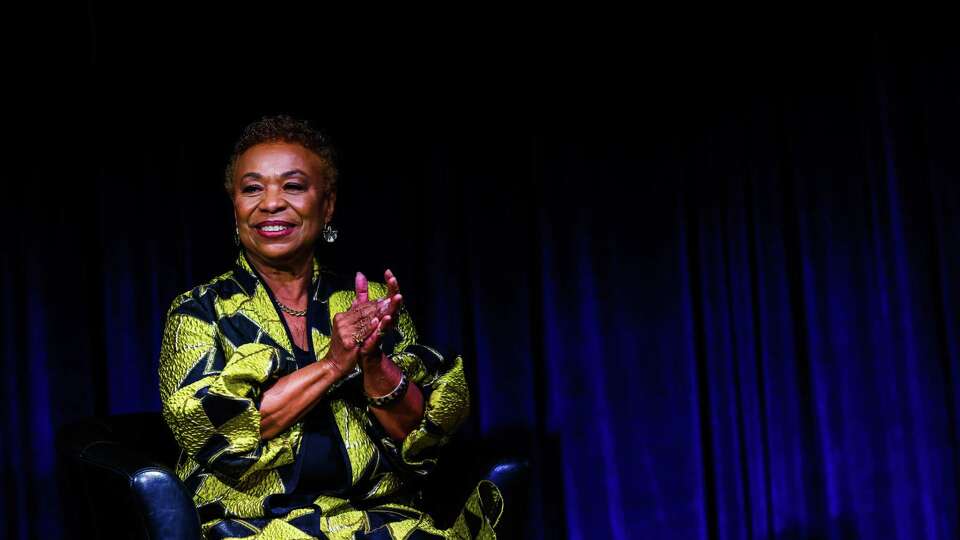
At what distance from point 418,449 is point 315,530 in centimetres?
32

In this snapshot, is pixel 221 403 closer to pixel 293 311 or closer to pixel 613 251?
pixel 293 311

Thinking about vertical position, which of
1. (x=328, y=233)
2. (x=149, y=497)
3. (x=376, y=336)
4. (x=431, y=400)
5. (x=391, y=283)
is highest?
(x=328, y=233)

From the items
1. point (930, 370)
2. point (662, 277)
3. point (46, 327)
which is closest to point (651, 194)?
point (662, 277)

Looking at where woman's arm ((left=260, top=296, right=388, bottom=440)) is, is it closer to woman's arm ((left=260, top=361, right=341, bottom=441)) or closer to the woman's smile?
woman's arm ((left=260, top=361, right=341, bottom=441))

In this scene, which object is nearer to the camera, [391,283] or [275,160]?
[391,283]

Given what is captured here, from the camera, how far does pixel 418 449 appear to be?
2359 mm

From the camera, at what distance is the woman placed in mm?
2148

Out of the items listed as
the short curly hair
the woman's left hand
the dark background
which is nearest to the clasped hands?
the woman's left hand

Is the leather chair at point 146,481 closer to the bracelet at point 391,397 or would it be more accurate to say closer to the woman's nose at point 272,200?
the bracelet at point 391,397

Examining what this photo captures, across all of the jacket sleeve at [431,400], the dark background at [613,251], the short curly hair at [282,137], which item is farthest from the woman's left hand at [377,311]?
the dark background at [613,251]

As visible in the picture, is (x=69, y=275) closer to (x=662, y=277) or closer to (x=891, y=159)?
(x=662, y=277)

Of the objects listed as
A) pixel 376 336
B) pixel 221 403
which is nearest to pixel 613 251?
pixel 376 336

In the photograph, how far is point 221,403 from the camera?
2.12m

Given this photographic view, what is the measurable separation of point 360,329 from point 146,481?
52 centimetres
